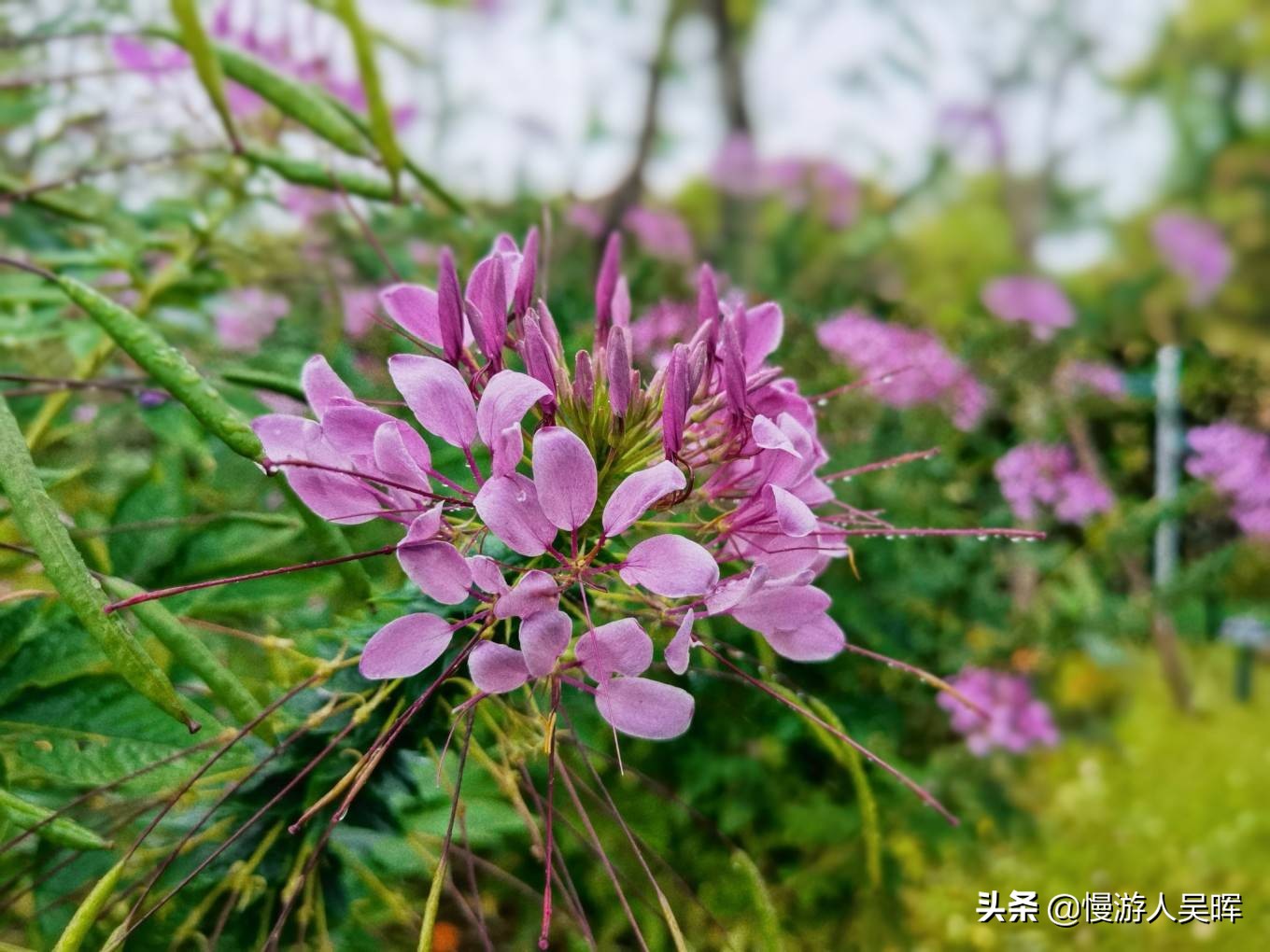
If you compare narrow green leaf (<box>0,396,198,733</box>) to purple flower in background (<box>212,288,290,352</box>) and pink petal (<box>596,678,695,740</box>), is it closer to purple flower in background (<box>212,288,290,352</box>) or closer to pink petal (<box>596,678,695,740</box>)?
pink petal (<box>596,678,695,740</box>)

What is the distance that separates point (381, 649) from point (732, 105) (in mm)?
4598

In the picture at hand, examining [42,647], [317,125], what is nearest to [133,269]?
[317,125]

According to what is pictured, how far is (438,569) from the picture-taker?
32 centimetres

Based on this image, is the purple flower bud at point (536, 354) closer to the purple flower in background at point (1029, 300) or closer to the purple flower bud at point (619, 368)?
the purple flower bud at point (619, 368)

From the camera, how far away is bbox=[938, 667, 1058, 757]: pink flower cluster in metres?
1.20

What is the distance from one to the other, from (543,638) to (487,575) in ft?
0.10

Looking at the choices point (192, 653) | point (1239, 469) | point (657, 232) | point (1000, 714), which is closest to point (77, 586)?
point (192, 653)

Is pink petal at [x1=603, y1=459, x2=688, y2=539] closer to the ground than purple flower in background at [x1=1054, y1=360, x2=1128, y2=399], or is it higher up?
higher up

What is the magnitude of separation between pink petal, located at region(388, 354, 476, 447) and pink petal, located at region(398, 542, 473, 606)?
44 millimetres

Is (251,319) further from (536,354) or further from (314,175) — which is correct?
(536,354)

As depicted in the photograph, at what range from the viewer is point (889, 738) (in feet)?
3.07

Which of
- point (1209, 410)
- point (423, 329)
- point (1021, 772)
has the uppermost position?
point (423, 329)

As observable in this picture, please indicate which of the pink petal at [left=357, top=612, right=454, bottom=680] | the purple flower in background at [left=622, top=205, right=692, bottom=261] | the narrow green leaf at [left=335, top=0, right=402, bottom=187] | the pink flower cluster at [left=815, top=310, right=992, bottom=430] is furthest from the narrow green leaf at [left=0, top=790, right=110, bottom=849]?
the purple flower in background at [left=622, top=205, right=692, bottom=261]

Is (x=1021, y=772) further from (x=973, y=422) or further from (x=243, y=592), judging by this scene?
(x=243, y=592)
